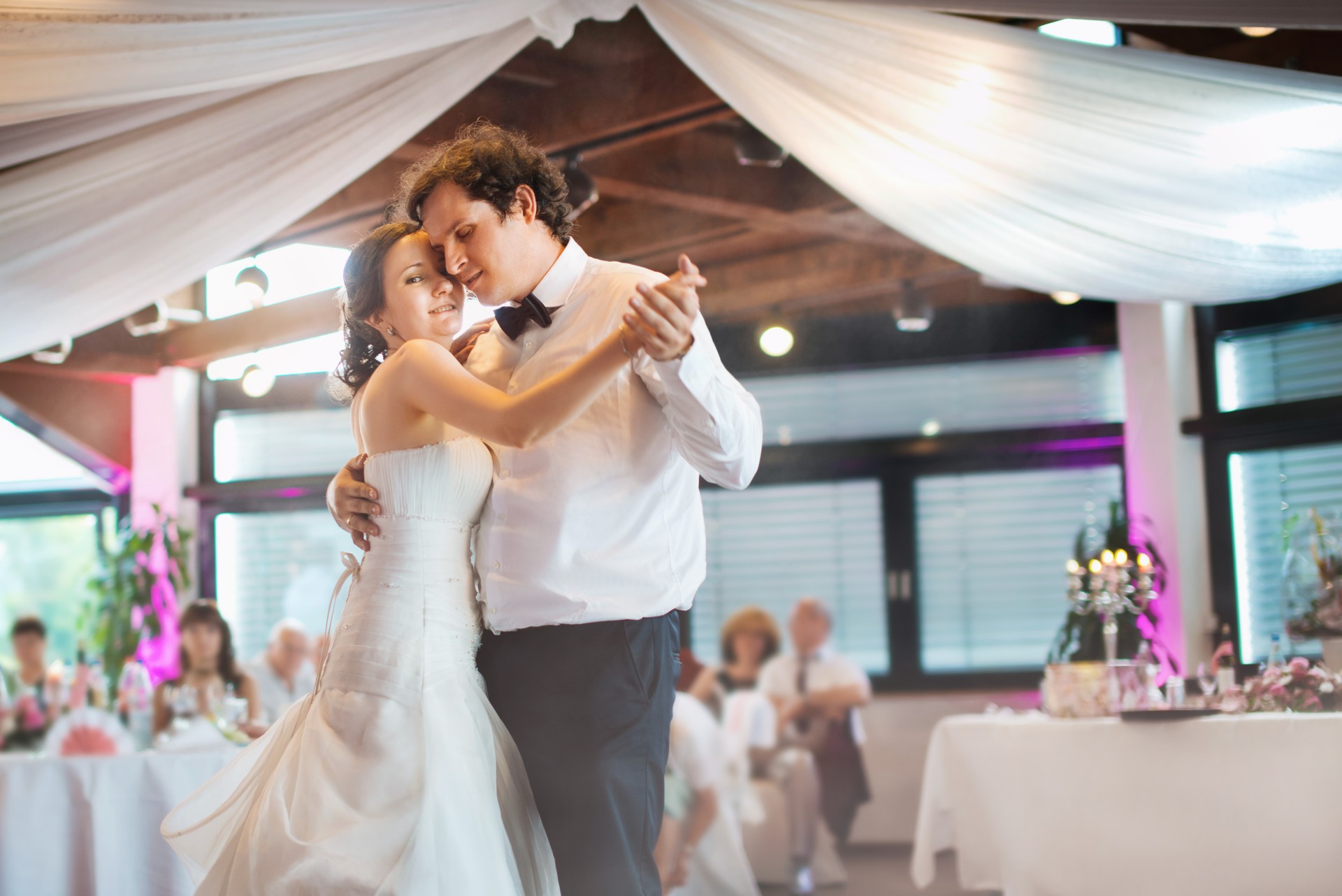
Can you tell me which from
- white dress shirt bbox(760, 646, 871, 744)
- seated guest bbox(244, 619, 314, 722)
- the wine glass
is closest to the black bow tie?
the wine glass

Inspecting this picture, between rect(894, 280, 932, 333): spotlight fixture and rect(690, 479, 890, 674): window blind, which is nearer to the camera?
rect(894, 280, 932, 333): spotlight fixture

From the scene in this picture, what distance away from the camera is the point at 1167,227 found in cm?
296

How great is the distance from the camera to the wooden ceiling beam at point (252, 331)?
23.2 ft

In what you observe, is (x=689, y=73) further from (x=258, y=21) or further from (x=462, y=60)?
(x=258, y=21)

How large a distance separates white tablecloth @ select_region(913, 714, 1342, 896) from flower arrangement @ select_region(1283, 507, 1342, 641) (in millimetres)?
336

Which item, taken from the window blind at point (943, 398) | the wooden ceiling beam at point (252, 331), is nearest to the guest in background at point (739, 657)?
the window blind at point (943, 398)

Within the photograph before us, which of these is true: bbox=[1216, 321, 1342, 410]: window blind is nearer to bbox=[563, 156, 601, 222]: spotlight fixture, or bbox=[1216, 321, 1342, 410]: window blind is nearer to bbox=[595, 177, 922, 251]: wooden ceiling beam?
bbox=[595, 177, 922, 251]: wooden ceiling beam

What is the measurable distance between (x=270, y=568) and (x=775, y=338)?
3.86 meters

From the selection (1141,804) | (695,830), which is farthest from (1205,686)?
(695,830)

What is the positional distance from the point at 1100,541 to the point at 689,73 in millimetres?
3548

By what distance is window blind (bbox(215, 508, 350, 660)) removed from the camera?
8.45 meters

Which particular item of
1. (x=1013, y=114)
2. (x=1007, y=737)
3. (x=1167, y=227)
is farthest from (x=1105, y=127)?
(x=1007, y=737)

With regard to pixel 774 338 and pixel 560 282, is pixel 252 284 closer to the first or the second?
pixel 774 338

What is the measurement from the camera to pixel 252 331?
7551 mm
